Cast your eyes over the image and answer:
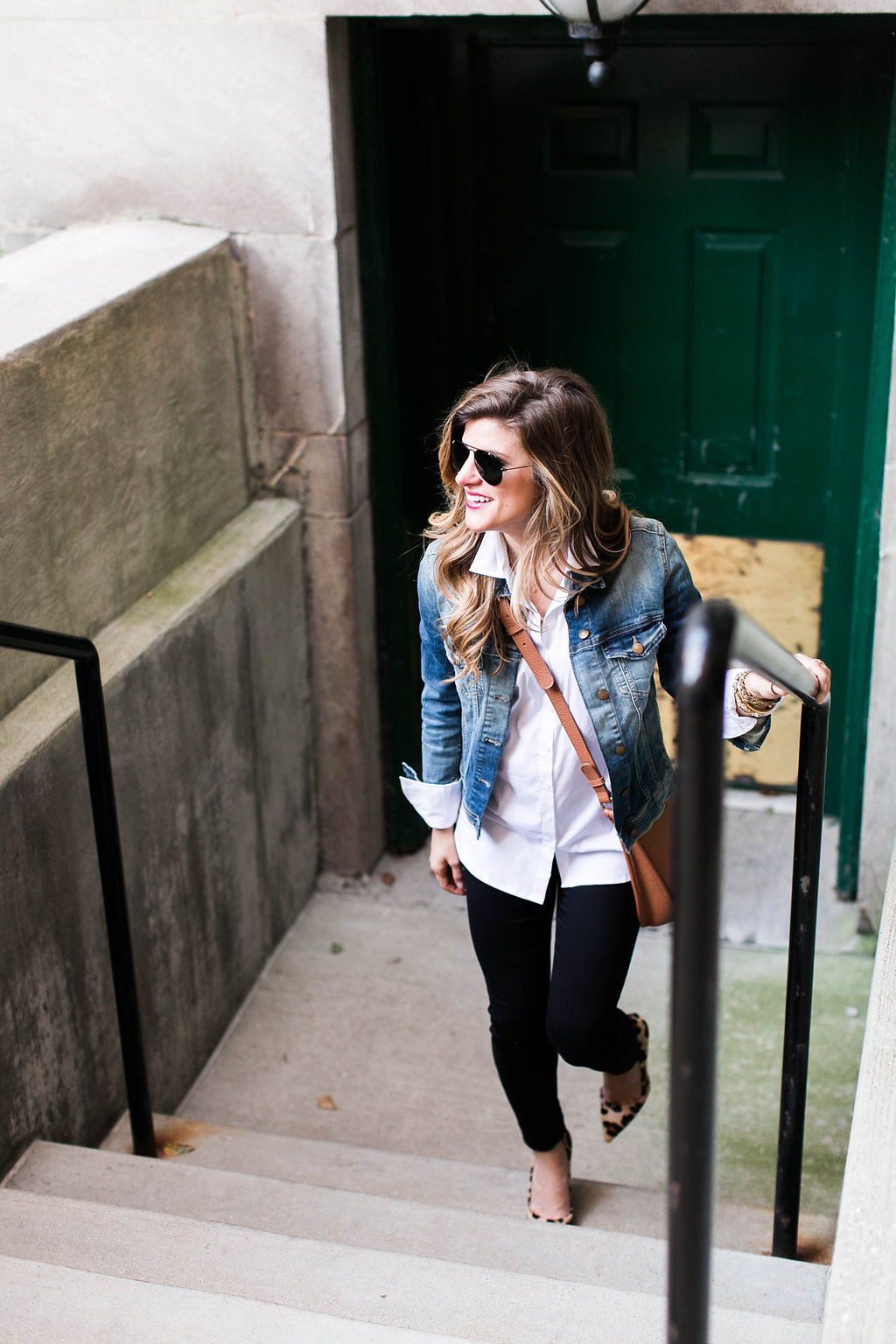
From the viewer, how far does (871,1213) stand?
6.59ft

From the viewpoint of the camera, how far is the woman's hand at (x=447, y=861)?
2850 mm

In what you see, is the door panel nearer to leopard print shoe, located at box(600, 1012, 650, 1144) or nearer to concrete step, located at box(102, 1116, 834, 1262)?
leopard print shoe, located at box(600, 1012, 650, 1144)

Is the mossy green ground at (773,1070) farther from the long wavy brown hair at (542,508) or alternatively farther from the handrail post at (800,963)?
the long wavy brown hair at (542,508)

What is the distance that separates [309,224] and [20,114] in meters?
0.89

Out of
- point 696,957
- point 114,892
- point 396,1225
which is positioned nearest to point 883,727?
point 396,1225

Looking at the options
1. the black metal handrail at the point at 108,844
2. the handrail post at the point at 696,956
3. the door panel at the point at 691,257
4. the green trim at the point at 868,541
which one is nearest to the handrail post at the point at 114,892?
the black metal handrail at the point at 108,844

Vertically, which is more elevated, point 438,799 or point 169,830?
point 438,799

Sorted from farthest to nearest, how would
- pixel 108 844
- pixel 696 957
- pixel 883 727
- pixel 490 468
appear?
pixel 883 727, pixel 108 844, pixel 490 468, pixel 696 957

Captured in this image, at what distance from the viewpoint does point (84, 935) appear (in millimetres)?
3365

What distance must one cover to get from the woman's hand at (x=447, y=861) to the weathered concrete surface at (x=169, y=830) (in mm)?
889

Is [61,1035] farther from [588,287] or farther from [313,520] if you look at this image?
[588,287]

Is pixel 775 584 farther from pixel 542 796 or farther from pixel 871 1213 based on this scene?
pixel 871 1213

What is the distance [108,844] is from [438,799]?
72 cm

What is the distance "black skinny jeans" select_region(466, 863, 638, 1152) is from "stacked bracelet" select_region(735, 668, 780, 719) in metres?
0.41
